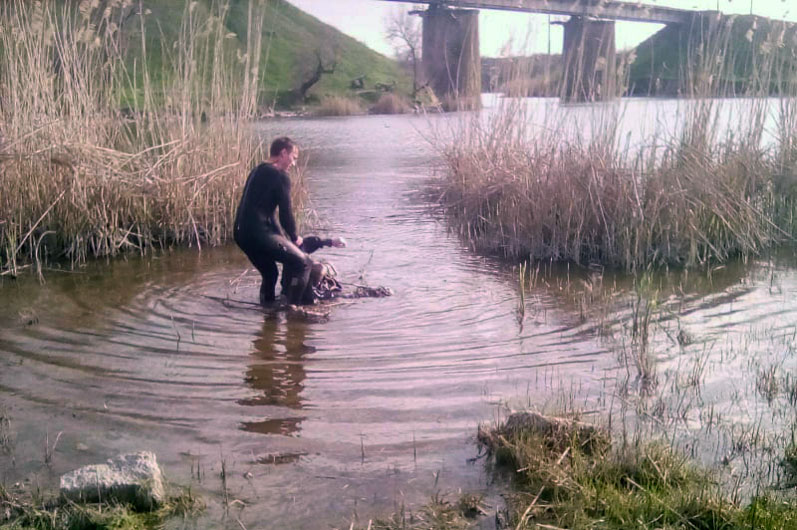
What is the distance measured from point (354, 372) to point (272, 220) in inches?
89.4

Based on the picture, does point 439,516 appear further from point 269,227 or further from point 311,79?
point 311,79

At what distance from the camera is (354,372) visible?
5.76m

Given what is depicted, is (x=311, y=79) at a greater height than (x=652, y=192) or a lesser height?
greater

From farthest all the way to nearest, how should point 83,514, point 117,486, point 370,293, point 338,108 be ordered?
point 338,108 < point 370,293 < point 117,486 < point 83,514

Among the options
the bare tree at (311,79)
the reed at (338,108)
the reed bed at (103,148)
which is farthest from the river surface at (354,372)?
the bare tree at (311,79)

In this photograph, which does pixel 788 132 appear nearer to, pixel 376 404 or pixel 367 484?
pixel 376 404

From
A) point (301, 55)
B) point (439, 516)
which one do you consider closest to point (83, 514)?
point (439, 516)

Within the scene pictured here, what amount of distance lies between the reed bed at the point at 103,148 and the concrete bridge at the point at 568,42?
13.5 ft

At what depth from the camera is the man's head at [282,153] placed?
Result: 729cm

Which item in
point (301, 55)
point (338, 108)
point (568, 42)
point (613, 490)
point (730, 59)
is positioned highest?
point (301, 55)

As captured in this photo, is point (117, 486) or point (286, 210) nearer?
point (117, 486)

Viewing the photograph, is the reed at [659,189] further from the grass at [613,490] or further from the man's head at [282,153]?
the grass at [613,490]

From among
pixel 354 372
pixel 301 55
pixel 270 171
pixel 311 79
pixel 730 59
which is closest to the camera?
pixel 354 372

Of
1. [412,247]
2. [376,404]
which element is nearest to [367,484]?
[376,404]
